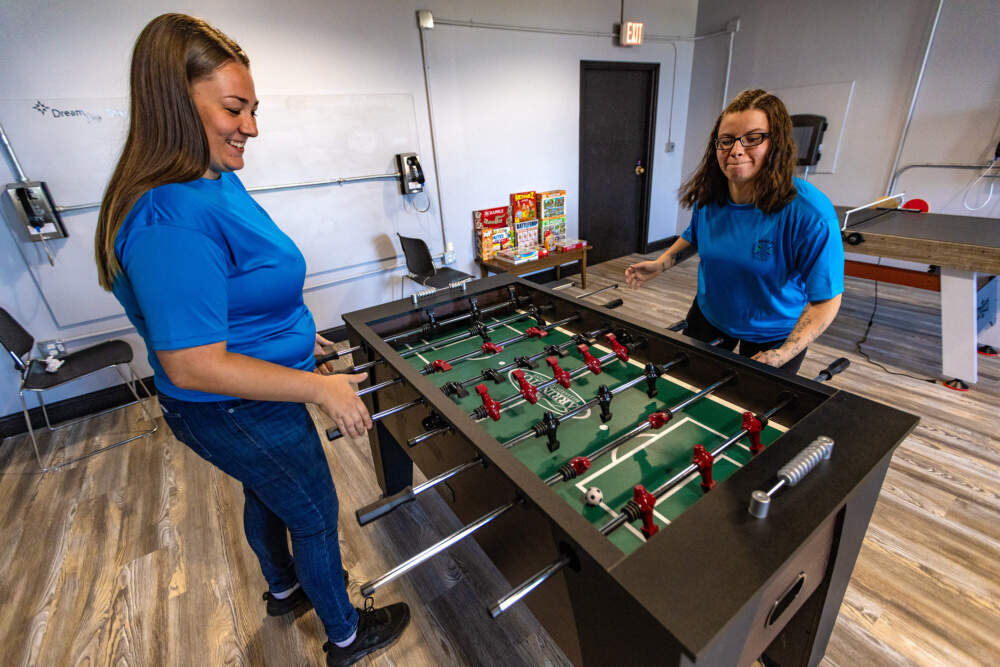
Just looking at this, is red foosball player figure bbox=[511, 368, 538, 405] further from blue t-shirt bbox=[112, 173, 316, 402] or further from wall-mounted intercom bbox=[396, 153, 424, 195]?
wall-mounted intercom bbox=[396, 153, 424, 195]

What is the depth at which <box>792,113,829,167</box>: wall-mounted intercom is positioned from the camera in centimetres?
407

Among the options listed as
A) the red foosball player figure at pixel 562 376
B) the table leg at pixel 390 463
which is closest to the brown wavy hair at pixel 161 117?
the red foosball player figure at pixel 562 376

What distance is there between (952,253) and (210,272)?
3.20 m

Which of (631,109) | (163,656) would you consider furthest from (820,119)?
(163,656)

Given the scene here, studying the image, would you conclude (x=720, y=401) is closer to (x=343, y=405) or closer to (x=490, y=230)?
(x=343, y=405)

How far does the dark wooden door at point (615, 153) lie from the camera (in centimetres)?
443

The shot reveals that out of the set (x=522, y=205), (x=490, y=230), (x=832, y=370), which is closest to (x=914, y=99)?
(x=522, y=205)

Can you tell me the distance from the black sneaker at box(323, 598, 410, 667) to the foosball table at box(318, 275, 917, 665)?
0.56m

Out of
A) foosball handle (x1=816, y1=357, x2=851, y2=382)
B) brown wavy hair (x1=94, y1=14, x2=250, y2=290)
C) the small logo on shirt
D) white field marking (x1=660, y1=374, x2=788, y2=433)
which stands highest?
brown wavy hair (x1=94, y1=14, x2=250, y2=290)

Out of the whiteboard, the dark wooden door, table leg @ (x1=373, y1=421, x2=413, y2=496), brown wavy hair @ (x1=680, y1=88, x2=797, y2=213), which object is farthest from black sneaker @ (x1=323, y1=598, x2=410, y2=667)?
the dark wooden door

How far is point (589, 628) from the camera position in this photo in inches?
29.5

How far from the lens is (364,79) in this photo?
3.14 metres

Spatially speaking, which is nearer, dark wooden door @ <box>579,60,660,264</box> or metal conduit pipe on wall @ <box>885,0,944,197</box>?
metal conduit pipe on wall @ <box>885,0,944,197</box>

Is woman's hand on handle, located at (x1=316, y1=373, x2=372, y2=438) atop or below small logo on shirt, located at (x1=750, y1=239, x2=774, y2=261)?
below
